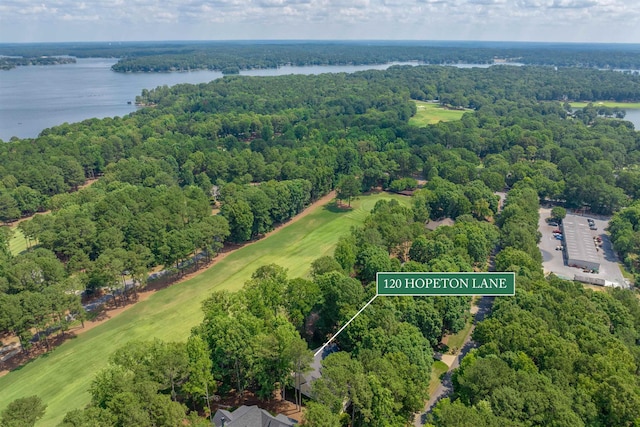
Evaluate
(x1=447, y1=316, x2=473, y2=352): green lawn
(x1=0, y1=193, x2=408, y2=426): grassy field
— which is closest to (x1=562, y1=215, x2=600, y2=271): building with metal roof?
(x1=447, y1=316, x2=473, y2=352): green lawn

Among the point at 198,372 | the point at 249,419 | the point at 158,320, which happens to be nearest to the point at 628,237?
the point at 249,419

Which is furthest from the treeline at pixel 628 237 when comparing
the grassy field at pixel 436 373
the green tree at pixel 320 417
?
the green tree at pixel 320 417

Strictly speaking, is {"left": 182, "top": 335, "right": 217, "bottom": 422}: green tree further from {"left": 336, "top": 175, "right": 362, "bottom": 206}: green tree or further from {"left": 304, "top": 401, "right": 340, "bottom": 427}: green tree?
{"left": 336, "top": 175, "right": 362, "bottom": 206}: green tree

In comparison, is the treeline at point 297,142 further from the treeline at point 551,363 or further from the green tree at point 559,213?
the treeline at point 551,363

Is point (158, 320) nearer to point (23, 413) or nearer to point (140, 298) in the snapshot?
point (140, 298)

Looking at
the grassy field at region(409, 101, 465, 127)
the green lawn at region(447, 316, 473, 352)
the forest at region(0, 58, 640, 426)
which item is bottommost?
the green lawn at region(447, 316, 473, 352)

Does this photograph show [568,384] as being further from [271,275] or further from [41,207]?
[41,207]

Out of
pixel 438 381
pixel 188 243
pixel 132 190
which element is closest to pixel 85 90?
pixel 132 190
